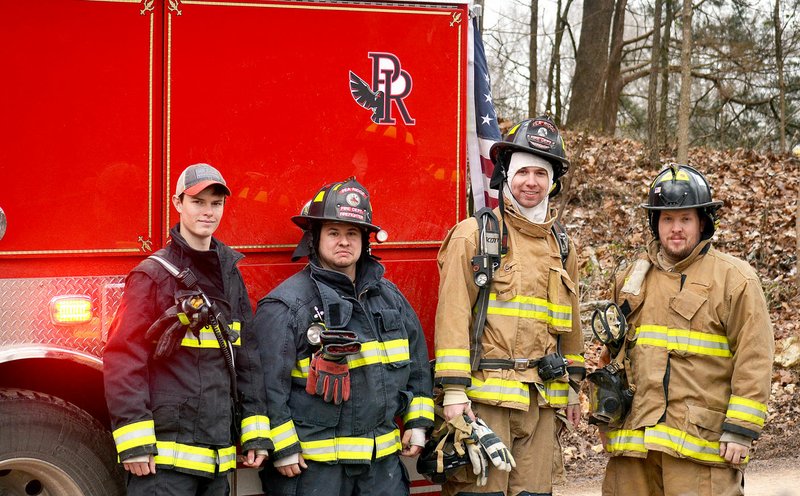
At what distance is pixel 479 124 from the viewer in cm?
502

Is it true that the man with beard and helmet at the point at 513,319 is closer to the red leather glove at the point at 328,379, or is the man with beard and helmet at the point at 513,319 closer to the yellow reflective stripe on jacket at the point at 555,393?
the yellow reflective stripe on jacket at the point at 555,393

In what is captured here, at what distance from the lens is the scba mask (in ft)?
14.5

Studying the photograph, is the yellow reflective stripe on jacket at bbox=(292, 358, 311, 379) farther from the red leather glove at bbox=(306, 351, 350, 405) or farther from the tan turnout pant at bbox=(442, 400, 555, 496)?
the tan turnout pant at bbox=(442, 400, 555, 496)

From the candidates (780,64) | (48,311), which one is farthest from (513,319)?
(780,64)

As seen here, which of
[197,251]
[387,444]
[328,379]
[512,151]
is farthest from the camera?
[512,151]

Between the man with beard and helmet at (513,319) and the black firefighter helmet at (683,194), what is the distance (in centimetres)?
52

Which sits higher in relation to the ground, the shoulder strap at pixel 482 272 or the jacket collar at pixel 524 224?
the jacket collar at pixel 524 224

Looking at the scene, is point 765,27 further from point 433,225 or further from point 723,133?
point 433,225

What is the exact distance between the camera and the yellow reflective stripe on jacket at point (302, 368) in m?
3.90

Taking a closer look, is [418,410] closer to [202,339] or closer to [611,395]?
[611,395]

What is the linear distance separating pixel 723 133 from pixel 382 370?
1569cm

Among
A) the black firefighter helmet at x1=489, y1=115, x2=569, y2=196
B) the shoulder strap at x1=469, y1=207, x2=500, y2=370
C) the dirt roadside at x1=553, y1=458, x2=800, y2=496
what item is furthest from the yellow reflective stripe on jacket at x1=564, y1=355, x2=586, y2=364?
the dirt roadside at x1=553, y1=458, x2=800, y2=496

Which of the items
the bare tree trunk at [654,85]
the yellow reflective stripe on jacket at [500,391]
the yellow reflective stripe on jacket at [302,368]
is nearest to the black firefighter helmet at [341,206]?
the yellow reflective stripe on jacket at [302,368]

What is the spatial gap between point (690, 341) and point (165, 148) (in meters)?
2.77
